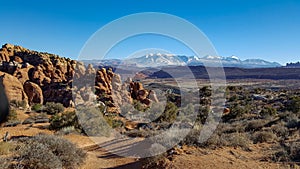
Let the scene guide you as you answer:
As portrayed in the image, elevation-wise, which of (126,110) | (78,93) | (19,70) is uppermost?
(19,70)

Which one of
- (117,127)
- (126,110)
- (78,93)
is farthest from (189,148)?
(78,93)

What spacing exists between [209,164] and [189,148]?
5.32 feet

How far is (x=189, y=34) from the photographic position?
1125cm

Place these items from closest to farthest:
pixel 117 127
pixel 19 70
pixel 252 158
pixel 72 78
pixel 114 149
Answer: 1. pixel 252 158
2. pixel 114 149
3. pixel 117 127
4. pixel 19 70
5. pixel 72 78

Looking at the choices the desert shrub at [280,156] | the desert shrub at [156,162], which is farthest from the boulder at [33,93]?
the desert shrub at [280,156]

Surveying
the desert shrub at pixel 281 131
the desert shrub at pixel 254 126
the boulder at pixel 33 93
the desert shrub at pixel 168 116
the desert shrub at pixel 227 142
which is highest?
the boulder at pixel 33 93

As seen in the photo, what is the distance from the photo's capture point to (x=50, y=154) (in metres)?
7.10

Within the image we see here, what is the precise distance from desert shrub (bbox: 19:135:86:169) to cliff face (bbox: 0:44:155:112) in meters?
16.9

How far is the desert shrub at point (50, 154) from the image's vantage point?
6883 millimetres

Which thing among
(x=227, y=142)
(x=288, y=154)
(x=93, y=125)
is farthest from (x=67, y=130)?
(x=288, y=154)

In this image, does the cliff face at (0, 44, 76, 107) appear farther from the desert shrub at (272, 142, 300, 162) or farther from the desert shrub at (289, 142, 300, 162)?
the desert shrub at (289, 142, 300, 162)

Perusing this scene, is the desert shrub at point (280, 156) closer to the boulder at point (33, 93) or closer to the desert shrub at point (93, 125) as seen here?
the desert shrub at point (93, 125)

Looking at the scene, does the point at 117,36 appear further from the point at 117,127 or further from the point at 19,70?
the point at 19,70

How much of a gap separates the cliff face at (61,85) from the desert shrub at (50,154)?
16.9m
